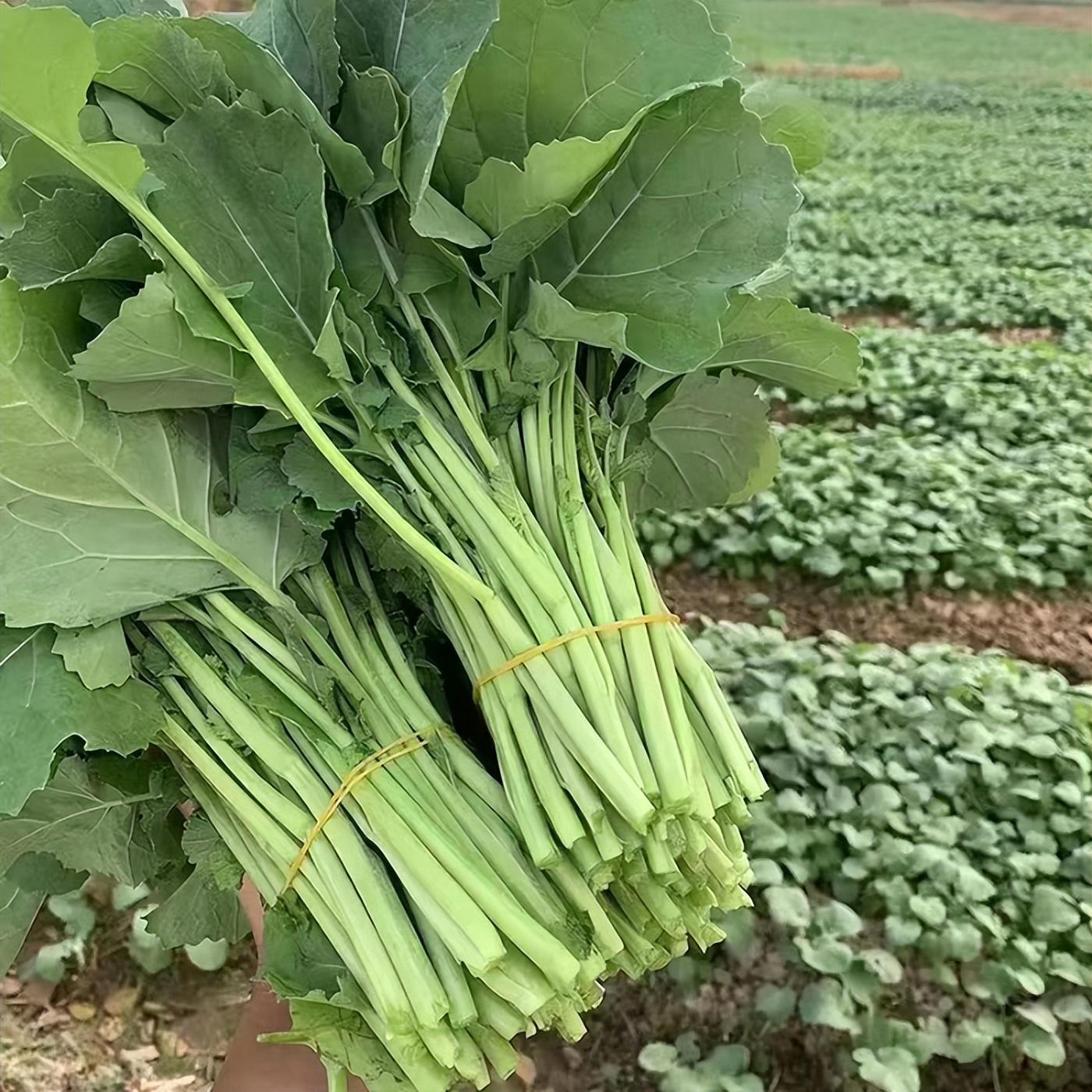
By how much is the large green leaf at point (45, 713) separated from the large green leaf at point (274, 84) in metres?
0.51

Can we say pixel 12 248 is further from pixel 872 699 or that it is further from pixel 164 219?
pixel 872 699

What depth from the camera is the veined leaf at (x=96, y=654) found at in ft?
3.14

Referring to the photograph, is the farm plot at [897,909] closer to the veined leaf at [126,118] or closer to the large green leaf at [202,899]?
the large green leaf at [202,899]

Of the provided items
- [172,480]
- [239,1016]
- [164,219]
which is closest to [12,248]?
[164,219]

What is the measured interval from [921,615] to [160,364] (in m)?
2.40

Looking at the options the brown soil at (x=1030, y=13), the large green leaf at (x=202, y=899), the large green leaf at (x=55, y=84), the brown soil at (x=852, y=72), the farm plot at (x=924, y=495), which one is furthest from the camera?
the brown soil at (x=852, y=72)

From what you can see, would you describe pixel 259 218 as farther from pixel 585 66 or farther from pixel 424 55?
pixel 585 66

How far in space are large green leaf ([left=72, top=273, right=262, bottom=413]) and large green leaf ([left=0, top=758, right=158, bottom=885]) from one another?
1.30ft

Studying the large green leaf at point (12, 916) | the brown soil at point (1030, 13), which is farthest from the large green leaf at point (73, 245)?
the brown soil at point (1030, 13)

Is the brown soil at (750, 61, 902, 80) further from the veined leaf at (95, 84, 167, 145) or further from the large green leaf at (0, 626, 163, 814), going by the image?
the large green leaf at (0, 626, 163, 814)

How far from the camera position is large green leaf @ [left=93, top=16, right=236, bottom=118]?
2.87ft

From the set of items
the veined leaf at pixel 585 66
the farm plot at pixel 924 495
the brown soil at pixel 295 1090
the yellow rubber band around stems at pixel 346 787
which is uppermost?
the veined leaf at pixel 585 66

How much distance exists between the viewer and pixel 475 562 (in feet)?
3.29

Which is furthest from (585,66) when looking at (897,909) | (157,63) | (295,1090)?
(897,909)
